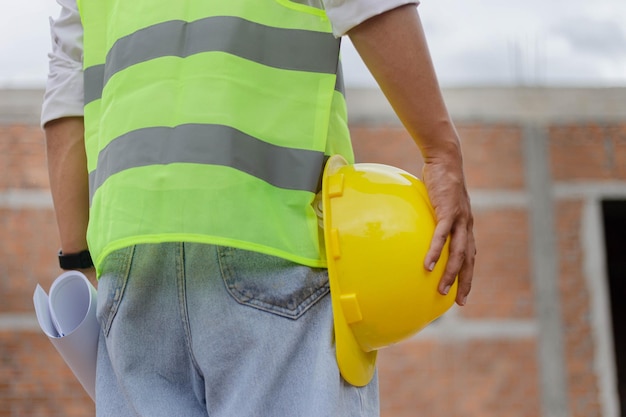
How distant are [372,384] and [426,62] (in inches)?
16.8

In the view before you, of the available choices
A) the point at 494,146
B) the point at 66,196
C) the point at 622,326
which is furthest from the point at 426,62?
the point at 622,326

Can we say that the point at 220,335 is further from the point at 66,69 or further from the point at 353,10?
the point at 66,69

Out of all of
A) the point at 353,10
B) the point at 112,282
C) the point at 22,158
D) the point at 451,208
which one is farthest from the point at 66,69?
the point at 22,158

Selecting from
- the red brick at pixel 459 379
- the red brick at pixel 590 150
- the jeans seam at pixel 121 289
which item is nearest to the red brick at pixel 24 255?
the red brick at pixel 459 379

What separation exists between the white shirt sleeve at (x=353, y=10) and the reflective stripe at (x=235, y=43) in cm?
7

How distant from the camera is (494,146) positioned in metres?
7.14

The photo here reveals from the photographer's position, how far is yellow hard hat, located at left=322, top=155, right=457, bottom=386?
Result: 1.08 m

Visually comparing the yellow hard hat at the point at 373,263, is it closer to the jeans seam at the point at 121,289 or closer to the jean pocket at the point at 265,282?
the jean pocket at the point at 265,282

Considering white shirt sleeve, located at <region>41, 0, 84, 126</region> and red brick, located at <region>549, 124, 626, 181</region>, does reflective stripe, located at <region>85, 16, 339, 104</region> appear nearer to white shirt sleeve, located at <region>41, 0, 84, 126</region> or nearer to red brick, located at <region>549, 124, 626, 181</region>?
white shirt sleeve, located at <region>41, 0, 84, 126</region>

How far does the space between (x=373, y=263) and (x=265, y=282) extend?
15cm

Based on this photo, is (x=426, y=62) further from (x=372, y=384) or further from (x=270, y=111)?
(x=372, y=384)

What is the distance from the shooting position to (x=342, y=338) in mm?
1069

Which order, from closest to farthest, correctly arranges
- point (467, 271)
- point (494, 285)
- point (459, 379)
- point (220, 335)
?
point (220, 335) < point (467, 271) < point (459, 379) < point (494, 285)

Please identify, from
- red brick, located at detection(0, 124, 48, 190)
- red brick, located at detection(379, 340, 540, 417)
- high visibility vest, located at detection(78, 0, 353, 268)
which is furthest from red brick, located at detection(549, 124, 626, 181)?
high visibility vest, located at detection(78, 0, 353, 268)
